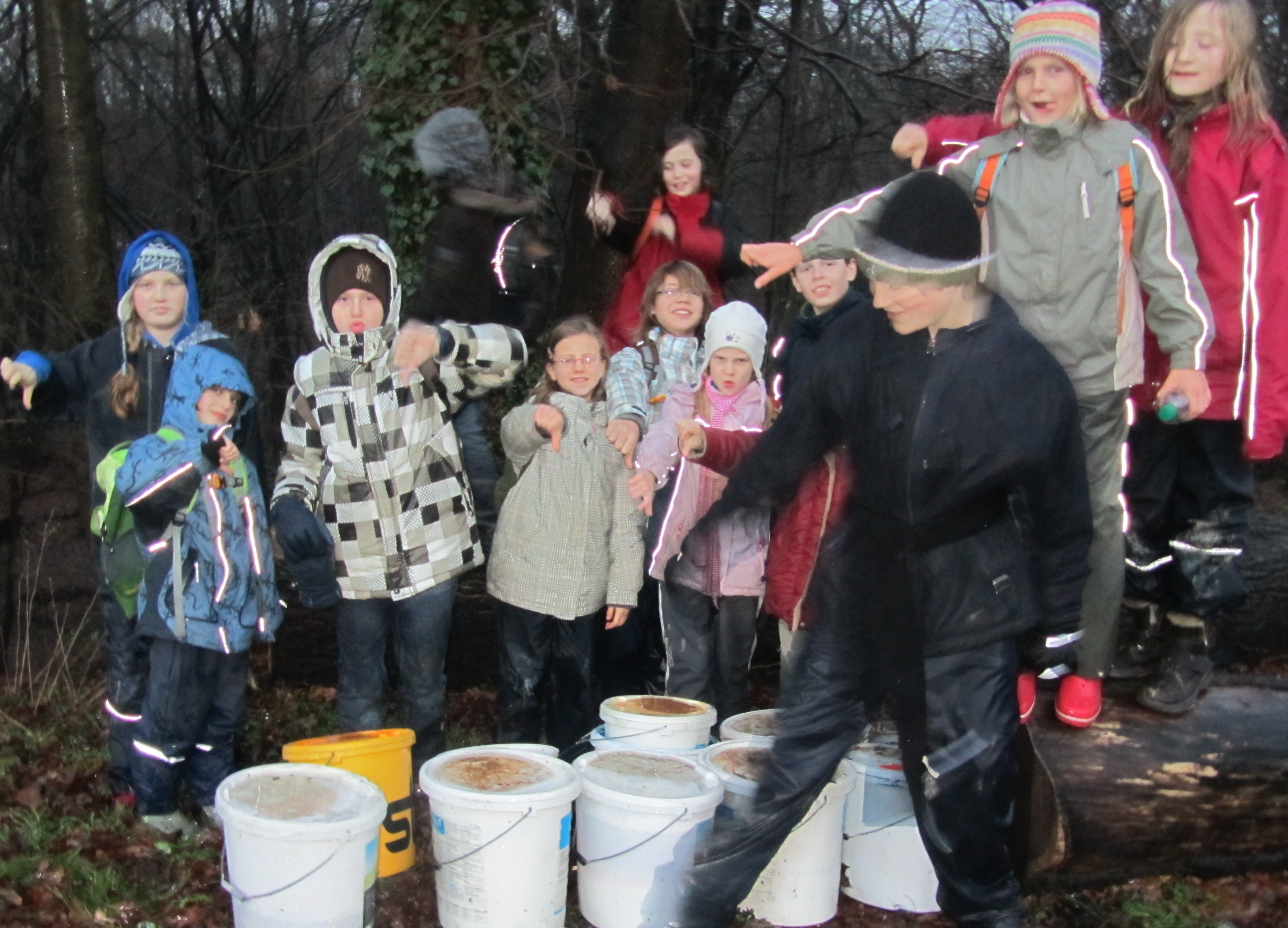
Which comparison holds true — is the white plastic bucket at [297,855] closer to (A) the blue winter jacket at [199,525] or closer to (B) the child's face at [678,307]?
(A) the blue winter jacket at [199,525]

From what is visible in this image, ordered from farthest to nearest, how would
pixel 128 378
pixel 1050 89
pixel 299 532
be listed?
pixel 128 378
pixel 299 532
pixel 1050 89

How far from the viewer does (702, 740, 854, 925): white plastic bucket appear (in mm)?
3686

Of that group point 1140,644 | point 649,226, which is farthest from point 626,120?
point 1140,644

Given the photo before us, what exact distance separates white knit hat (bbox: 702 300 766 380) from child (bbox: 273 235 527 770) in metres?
0.75

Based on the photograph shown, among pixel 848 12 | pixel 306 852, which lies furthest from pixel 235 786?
pixel 848 12

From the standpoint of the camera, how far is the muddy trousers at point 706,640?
452cm

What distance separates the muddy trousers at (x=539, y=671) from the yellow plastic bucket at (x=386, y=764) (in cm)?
64

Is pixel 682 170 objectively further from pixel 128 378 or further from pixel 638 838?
pixel 638 838

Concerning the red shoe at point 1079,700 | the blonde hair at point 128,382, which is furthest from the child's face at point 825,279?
the blonde hair at point 128,382

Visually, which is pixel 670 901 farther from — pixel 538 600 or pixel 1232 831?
pixel 1232 831

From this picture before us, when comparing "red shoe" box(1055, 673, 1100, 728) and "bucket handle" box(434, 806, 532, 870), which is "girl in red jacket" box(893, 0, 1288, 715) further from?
"bucket handle" box(434, 806, 532, 870)

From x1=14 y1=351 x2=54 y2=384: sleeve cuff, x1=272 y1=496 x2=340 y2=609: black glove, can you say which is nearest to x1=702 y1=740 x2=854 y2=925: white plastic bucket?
x1=272 y1=496 x2=340 y2=609: black glove

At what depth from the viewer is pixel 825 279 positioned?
4.70 metres

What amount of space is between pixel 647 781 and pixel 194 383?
2039 millimetres
